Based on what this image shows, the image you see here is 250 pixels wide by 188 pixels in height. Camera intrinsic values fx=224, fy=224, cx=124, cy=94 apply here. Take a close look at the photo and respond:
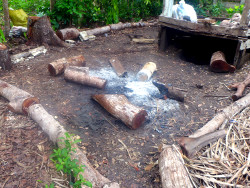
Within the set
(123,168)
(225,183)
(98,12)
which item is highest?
(98,12)

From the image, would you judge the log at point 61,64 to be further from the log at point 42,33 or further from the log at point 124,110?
the log at point 42,33

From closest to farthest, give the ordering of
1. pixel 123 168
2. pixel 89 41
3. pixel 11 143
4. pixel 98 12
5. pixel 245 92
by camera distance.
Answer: pixel 123 168
pixel 11 143
pixel 245 92
pixel 89 41
pixel 98 12

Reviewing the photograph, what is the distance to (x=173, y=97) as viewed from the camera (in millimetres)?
3852

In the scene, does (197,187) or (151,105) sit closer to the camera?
(197,187)

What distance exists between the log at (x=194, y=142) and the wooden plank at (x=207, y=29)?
3.00m

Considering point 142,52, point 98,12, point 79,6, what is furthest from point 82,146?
point 98,12

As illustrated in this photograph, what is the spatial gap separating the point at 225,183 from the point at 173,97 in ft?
6.07

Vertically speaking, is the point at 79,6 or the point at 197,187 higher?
the point at 79,6

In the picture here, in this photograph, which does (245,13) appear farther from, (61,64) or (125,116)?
(61,64)

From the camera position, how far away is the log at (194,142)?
8.04ft

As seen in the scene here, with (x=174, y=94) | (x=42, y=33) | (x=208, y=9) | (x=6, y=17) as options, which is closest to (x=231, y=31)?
(x=174, y=94)

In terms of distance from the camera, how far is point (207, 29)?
5.18 m

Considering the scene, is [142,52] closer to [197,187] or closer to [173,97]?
[173,97]

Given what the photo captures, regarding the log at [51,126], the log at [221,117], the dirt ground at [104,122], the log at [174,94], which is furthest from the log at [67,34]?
the log at [221,117]
